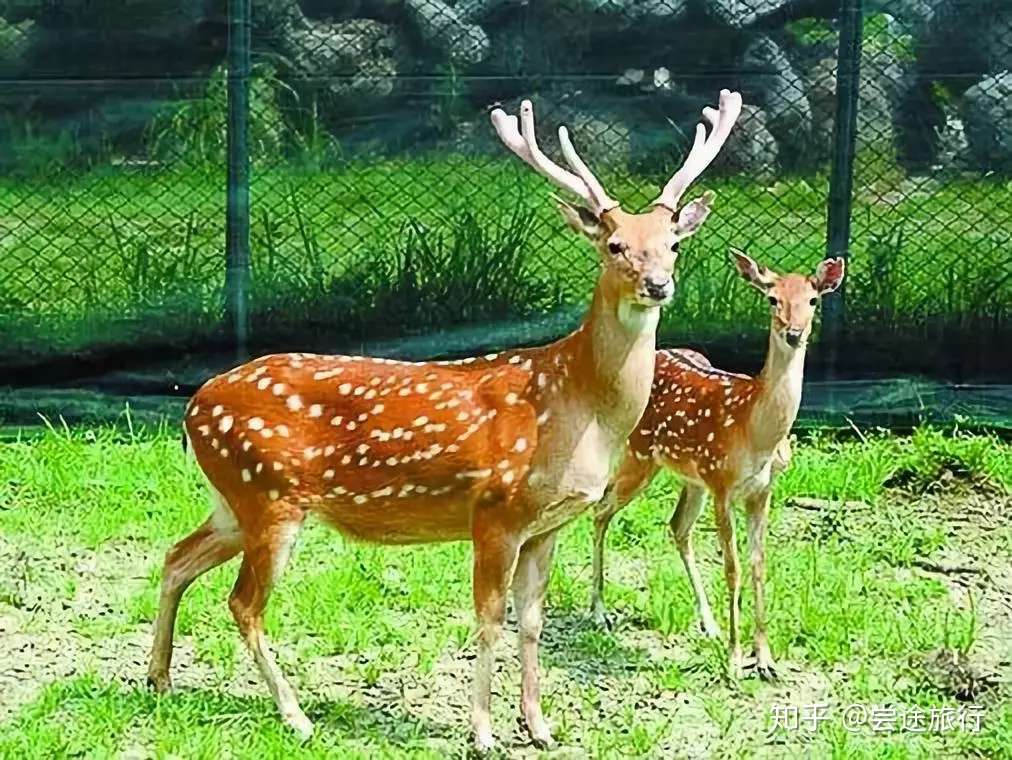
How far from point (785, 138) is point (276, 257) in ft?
8.11

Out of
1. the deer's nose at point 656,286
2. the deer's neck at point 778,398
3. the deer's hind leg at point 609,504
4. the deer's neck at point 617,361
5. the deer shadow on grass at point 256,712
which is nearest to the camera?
the deer's nose at point 656,286

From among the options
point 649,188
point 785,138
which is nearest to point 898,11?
point 785,138

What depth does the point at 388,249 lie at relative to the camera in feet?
28.9

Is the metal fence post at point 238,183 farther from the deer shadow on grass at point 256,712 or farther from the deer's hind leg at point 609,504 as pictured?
the deer shadow on grass at point 256,712

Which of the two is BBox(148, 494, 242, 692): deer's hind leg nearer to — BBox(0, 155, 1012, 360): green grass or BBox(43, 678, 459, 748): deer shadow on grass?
BBox(43, 678, 459, 748): deer shadow on grass

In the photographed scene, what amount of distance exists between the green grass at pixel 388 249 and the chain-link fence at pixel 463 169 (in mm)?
11

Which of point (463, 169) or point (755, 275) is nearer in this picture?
point (755, 275)

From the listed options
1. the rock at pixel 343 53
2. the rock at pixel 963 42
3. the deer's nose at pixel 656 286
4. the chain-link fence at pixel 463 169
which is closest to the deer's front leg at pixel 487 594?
the deer's nose at pixel 656 286

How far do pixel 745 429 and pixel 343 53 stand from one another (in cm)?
357

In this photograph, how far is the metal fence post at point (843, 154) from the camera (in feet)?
28.4

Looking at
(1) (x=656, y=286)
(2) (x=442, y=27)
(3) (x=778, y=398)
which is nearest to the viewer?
(1) (x=656, y=286)

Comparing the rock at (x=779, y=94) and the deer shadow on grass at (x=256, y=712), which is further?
the rock at (x=779, y=94)

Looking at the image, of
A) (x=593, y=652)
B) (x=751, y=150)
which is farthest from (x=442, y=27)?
(x=593, y=652)

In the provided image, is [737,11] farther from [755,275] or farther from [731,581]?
[731,581]
